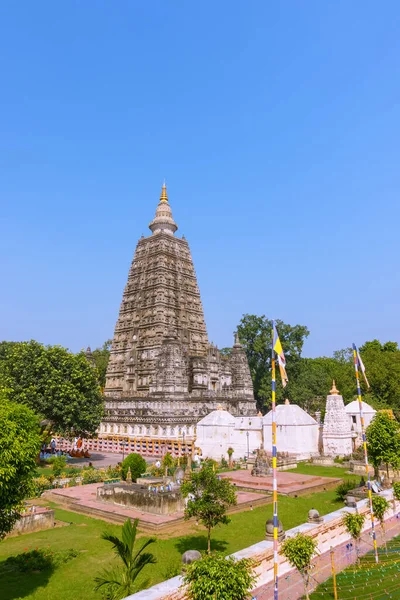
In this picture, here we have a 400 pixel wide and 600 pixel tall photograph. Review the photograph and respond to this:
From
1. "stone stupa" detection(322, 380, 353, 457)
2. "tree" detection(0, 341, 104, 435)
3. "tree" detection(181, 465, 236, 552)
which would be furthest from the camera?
"stone stupa" detection(322, 380, 353, 457)

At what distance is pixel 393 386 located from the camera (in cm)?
5950

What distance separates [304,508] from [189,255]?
4612 centimetres

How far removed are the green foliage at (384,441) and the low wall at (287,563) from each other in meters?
4.32

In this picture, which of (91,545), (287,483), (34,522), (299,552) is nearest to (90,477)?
(34,522)

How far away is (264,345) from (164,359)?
1132 inches

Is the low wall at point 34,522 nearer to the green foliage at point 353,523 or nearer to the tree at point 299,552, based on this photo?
the tree at point 299,552

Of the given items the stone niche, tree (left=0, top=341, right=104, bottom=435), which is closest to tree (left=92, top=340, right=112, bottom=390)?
tree (left=0, top=341, right=104, bottom=435)

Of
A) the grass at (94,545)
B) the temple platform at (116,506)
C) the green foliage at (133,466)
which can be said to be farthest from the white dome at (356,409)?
the green foliage at (133,466)

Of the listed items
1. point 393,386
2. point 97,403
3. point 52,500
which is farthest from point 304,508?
point 393,386

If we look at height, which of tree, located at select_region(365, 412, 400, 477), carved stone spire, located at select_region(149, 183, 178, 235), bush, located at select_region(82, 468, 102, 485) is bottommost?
bush, located at select_region(82, 468, 102, 485)

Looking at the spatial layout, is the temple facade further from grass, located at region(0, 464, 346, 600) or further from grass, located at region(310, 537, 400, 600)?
grass, located at region(310, 537, 400, 600)

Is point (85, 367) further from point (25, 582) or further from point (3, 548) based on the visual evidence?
point (25, 582)

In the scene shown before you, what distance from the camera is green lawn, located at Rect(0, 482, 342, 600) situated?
37.8 ft

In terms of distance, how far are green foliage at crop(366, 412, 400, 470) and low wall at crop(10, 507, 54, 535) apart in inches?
618
